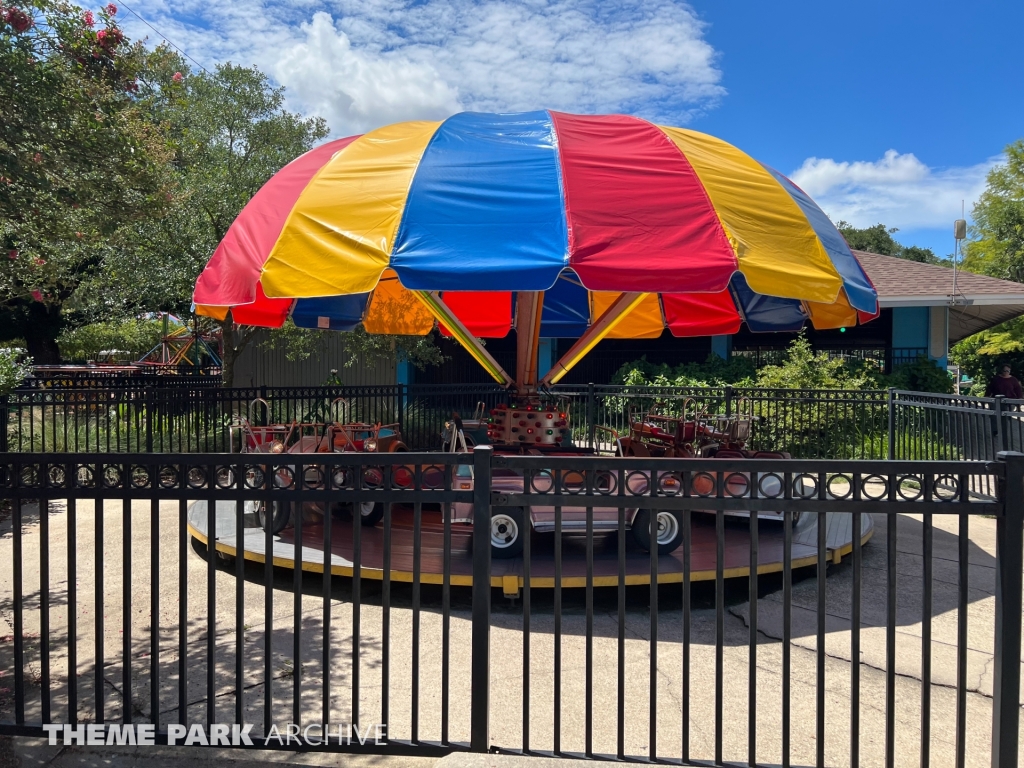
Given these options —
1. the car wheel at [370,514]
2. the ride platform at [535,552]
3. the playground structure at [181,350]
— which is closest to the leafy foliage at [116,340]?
the playground structure at [181,350]

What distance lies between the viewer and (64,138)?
541 centimetres

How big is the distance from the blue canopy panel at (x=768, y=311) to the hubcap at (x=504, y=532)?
3.72 metres

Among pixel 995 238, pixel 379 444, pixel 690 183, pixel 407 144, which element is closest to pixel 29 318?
pixel 379 444

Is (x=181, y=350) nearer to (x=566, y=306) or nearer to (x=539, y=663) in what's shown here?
(x=566, y=306)

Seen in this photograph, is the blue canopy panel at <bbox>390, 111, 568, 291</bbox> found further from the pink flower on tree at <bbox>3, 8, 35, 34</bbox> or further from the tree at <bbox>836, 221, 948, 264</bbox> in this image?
the tree at <bbox>836, 221, 948, 264</bbox>

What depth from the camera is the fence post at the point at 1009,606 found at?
2.77 metres

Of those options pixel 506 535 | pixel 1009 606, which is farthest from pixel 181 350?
pixel 1009 606

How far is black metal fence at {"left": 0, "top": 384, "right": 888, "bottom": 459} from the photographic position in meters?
10.9

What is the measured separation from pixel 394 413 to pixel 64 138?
771 centimetres

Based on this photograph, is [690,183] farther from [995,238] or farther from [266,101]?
[995,238]

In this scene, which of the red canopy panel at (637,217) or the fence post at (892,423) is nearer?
the red canopy panel at (637,217)

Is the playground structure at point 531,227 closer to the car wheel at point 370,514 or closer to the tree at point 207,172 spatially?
the car wheel at point 370,514

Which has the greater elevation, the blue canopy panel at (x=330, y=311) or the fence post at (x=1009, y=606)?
the blue canopy panel at (x=330, y=311)

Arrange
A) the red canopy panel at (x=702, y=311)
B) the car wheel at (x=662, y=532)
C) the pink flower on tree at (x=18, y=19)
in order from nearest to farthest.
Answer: the pink flower on tree at (x=18, y=19), the car wheel at (x=662, y=532), the red canopy panel at (x=702, y=311)
